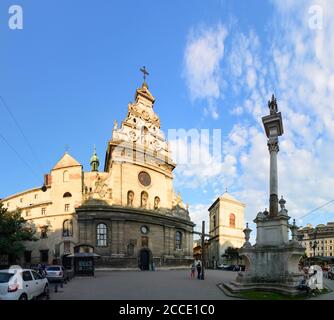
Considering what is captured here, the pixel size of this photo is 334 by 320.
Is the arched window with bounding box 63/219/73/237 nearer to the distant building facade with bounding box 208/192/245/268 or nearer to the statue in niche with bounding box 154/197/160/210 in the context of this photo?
the statue in niche with bounding box 154/197/160/210

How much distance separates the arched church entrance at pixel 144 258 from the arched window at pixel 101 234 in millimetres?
5868

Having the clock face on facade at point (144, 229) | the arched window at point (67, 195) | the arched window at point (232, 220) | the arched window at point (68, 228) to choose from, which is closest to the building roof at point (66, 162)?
the arched window at point (67, 195)

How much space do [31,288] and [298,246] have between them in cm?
1370

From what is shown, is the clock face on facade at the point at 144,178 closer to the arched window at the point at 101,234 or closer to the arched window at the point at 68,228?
the arched window at the point at 101,234

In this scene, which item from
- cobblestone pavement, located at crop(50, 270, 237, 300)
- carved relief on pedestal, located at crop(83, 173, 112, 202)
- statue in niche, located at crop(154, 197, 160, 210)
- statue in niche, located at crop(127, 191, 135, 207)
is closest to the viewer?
cobblestone pavement, located at crop(50, 270, 237, 300)

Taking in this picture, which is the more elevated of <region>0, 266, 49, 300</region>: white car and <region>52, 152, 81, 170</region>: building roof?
<region>52, 152, 81, 170</region>: building roof

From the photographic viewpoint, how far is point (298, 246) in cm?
1983

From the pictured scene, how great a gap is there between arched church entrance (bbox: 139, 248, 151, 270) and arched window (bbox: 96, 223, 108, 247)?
5868 millimetres

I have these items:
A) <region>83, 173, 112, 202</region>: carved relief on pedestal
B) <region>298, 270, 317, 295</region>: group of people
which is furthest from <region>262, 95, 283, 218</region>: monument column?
<region>83, 173, 112, 202</region>: carved relief on pedestal

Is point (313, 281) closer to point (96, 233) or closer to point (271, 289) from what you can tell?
point (271, 289)

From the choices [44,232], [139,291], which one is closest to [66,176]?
[44,232]

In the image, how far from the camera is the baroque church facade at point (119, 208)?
48.9 metres

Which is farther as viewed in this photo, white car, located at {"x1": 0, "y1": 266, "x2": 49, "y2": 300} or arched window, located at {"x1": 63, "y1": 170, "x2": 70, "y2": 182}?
arched window, located at {"x1": 63, "y1": 170, "x2": 70, "y2": 182}

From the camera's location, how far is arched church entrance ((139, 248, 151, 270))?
170ft
